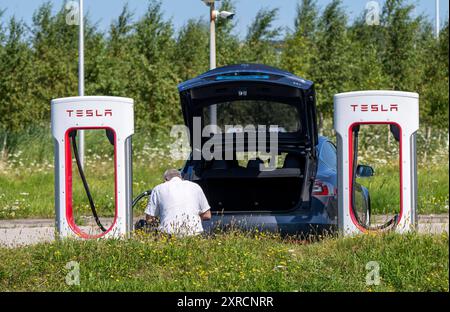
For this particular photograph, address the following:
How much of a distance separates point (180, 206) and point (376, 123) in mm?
2279

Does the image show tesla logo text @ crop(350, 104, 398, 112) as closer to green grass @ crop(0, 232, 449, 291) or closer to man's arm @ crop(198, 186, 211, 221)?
green grass @ crop(0, 232, 449, 291)

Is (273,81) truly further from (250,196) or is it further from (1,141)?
(1,141)

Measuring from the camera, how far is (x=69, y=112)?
10.1 m

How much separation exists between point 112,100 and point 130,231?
1.44 metres

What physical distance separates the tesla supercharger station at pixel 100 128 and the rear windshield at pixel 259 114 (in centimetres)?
111

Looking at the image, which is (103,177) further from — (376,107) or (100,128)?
(376,107)

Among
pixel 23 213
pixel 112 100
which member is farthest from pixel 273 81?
pixel 23 213

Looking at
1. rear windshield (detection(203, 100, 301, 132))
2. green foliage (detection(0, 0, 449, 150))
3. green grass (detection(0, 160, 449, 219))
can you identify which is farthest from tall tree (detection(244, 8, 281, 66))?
rear windshield (detection(203, 100, 301, 132))

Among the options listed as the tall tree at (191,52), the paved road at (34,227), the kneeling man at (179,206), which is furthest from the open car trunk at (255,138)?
the tall tree at (191,52)

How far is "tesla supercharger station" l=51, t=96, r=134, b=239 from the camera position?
9992 millimetres

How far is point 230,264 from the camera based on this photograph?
8359 millimetres

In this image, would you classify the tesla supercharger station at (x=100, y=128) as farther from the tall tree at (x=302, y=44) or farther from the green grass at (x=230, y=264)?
the tall tree at (x=302, y=44)

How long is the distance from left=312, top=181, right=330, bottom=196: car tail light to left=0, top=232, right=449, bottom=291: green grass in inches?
30.5

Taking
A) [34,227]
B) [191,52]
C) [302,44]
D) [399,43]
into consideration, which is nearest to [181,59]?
[191,52]
